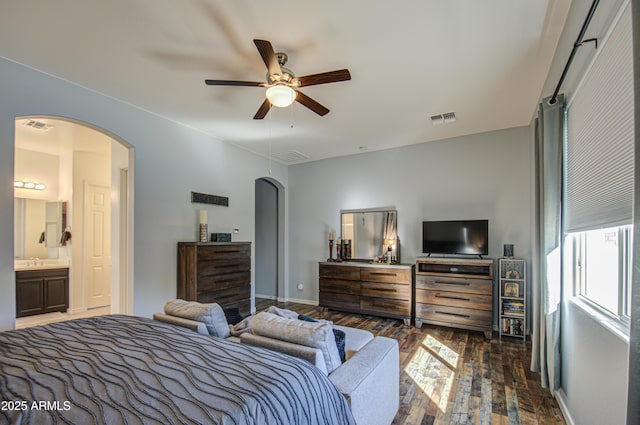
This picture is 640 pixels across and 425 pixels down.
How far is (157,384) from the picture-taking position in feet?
4.00

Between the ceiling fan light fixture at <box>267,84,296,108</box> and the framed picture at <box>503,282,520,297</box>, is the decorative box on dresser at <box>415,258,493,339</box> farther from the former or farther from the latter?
the ceiling fan light fixture at <box>267,84,296,108</box>

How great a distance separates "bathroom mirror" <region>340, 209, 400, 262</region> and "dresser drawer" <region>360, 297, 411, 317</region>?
0.71m

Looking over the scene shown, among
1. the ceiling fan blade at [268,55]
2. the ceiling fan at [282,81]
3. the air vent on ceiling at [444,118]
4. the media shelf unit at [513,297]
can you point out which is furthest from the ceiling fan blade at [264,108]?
the media shelf unit at [513,297]

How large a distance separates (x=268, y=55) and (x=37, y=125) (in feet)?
12.1

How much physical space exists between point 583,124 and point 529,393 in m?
2.18

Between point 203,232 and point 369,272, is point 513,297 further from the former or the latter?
point 203,232

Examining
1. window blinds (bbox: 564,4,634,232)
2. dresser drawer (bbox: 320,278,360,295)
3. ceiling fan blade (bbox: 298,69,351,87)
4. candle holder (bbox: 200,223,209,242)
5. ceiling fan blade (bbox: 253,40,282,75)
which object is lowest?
dresser drawer (bbox: 320,278,360,295)

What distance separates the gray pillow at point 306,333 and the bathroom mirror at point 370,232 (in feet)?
11.1

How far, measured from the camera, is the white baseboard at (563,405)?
2.10 meters

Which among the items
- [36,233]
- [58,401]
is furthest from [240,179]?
[58,401]

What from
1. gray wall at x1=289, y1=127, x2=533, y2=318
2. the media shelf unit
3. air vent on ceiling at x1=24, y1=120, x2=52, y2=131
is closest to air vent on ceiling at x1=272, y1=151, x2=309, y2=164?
gray wall at x1=289, y1=127, x2=533, y2=318

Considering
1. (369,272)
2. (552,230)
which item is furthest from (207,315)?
(369,272)

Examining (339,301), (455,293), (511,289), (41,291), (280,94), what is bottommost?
(339,301)

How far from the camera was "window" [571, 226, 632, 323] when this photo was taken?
1.50 metres
